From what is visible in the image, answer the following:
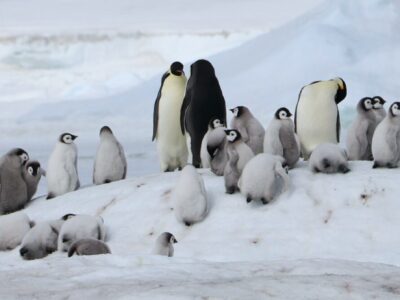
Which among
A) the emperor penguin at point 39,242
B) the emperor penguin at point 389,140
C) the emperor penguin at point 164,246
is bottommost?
the emperor penguin at point 39,242

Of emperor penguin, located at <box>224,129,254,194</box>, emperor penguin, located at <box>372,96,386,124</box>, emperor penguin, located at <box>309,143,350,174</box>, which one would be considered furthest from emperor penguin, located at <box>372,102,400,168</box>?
emperor penguin, located at <box>224,129,254,194</box>

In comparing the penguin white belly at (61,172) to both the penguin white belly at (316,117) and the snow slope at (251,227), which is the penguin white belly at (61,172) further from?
the penguin white belly at (316,117)

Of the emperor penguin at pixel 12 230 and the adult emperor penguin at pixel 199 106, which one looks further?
the adult emperor penguin at pixel 199 106

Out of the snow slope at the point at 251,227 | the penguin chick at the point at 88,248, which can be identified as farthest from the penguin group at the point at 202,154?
the snow slope at the point at 251,227

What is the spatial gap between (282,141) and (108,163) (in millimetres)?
1851

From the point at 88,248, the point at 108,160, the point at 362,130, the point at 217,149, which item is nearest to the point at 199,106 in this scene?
the point at 108,160

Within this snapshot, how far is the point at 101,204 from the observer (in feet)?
29.4

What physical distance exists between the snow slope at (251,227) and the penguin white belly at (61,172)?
198 mm

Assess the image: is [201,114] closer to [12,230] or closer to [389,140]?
[389,140]

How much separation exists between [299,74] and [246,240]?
1368cm

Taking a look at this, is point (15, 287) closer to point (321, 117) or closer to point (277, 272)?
point (277, 272)

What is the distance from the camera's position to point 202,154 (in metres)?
9.48

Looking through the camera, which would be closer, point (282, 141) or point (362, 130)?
point (282, 141)

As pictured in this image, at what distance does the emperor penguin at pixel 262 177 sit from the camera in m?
7.86
